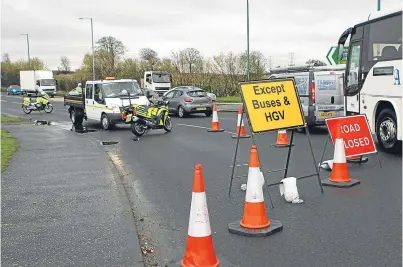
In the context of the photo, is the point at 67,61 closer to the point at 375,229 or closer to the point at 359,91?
the point at 359,91

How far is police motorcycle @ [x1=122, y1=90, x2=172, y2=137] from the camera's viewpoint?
51.3 feet

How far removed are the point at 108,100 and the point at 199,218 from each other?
1457 cm

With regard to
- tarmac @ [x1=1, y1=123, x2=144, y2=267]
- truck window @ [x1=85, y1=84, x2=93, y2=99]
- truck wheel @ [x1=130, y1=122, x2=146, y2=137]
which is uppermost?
truck window @ [x1=85, y1=84, x2=93, y2=99]

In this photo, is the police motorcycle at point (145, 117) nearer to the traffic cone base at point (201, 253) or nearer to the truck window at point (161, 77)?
the traffic cone base at point (201, 253)

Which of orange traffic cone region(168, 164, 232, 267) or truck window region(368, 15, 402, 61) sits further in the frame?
truck window region(368, 15, 402, 61)

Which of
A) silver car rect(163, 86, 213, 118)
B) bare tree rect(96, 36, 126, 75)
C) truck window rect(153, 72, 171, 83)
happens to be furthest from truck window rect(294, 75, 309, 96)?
bare tree rect(96, 36, 126, 75)

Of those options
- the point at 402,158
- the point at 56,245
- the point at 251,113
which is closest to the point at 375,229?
the point at 251,113

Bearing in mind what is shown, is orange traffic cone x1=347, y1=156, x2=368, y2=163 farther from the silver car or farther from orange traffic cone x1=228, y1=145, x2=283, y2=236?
the silver car

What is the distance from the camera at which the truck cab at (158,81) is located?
4150 centimetres

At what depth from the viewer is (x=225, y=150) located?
466 inches

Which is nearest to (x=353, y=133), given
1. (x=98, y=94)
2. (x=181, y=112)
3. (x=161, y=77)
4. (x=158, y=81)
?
(x=98, y=94)

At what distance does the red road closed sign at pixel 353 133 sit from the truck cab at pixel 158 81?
33231 mm

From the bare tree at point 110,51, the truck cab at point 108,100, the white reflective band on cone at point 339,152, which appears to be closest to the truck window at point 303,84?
the truck cab at point 108,100

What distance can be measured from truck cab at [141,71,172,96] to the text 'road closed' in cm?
3485
